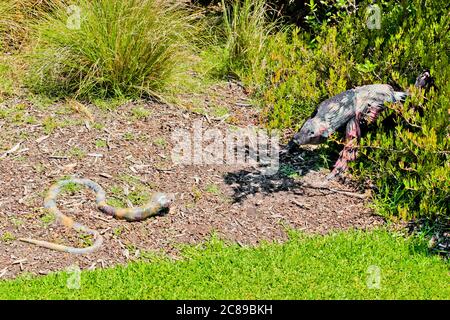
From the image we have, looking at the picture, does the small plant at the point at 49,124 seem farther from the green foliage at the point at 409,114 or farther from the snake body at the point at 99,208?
the green foliage at the point at 409,114

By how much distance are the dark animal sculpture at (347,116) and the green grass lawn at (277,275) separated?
0.93 metres

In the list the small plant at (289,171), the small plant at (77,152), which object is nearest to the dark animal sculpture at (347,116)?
the small plant at (289,171)

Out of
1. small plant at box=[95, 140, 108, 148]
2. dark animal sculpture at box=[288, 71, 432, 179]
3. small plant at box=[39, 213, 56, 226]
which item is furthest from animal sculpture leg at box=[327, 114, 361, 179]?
small plant at box=[39, 213, 56, 226]

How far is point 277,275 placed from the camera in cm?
494

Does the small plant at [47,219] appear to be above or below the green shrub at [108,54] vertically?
below

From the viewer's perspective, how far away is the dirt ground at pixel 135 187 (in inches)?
207

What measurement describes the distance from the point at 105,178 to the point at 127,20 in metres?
1.88

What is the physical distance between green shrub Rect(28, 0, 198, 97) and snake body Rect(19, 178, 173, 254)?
152 centimetres

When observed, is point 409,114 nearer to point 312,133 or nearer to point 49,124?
point 312,133

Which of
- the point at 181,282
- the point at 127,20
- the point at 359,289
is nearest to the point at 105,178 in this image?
the point at 181,282

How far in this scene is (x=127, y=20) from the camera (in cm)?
698

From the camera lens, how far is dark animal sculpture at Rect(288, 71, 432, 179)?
5977mm

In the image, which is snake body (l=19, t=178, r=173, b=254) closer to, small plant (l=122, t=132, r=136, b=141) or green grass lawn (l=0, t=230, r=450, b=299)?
green grass lawn (l=0, t=230, r=450, b=299)
